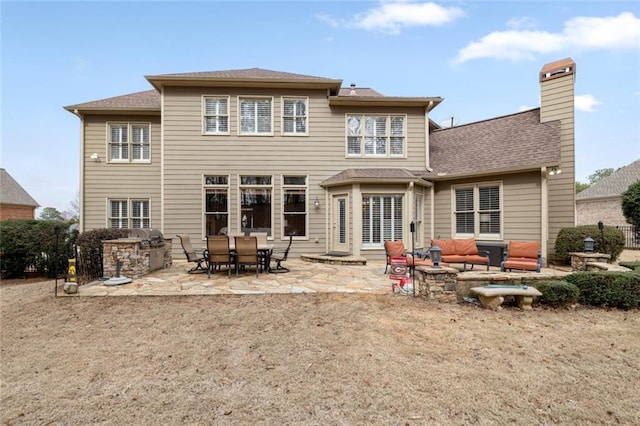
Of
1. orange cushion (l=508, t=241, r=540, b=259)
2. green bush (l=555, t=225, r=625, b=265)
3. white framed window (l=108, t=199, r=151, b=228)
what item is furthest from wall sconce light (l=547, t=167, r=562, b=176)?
white framed window (l=108, t=199, r=151, b=228)

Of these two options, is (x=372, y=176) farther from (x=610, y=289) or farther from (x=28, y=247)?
(x=28, y=247)

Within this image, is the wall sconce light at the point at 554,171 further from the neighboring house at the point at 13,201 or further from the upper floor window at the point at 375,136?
the neighboring house at the point at 13,201

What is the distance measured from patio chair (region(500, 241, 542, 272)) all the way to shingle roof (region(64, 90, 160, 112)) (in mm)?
12509

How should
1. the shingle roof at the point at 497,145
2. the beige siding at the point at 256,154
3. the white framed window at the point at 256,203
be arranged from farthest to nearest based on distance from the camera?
1. the white framed window at the point at 256,203
2. the beige siding at the point at 256,154
3. the shingle roof at the point at 497,145

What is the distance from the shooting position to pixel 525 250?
781cm

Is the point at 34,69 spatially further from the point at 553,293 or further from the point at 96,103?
the point at 553,293

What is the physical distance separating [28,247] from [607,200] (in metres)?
31.9

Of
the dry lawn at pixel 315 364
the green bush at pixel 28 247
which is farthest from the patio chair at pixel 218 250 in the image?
the green bush at pixel 28 247

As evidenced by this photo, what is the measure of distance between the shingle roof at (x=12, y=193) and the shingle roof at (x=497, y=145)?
3132 centimetres

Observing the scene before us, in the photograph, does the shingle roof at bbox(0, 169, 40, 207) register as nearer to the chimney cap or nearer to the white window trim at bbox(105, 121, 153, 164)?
the white window trim at bbox(105, 121, 153, 164)

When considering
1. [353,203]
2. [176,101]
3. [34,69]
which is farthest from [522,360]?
[34,69]

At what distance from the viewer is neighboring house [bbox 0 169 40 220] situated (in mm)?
23984

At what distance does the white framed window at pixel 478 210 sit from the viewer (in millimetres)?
10273

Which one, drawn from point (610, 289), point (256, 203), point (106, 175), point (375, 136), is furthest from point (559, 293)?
point (106, 175)
